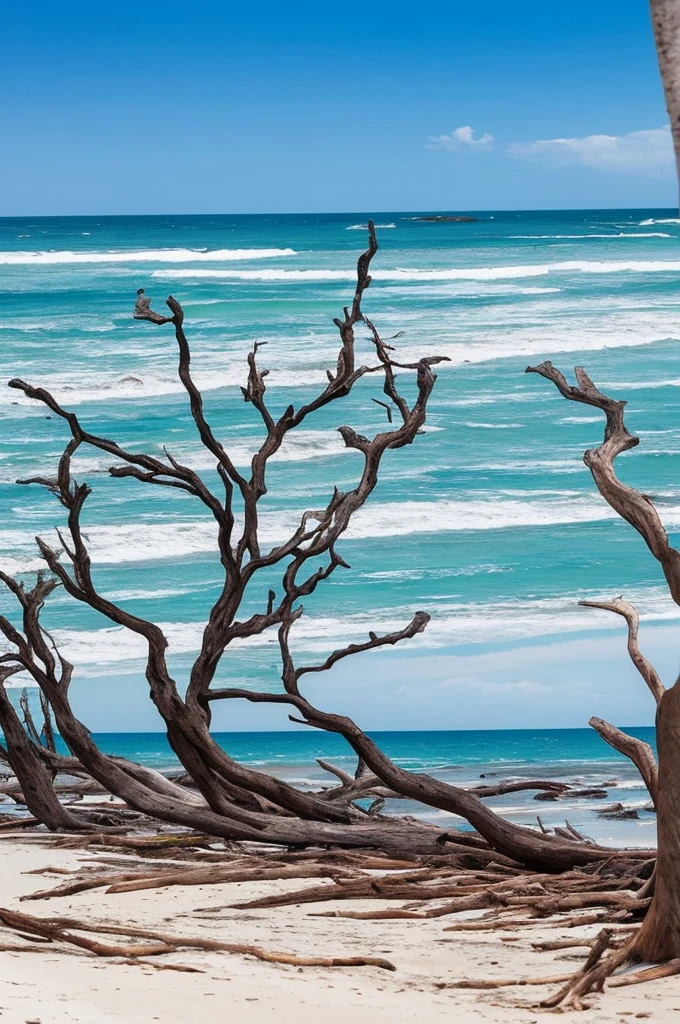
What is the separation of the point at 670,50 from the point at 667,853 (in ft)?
8.05

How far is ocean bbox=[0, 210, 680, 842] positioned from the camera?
13000 millimetres

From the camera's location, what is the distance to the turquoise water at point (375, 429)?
550 inches

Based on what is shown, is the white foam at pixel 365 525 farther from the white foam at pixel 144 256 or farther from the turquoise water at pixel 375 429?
the white foam at pixel 144 256

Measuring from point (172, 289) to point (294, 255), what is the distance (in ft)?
43.4

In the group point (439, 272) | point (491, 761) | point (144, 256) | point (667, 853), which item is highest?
point (144, 256)

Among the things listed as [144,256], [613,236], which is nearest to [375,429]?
[144,256]

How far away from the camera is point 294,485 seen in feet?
65.5

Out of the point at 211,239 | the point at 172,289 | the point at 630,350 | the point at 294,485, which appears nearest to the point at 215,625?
the point at 294,485

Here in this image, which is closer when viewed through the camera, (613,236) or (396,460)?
(396,460)

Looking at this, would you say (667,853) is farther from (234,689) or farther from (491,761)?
(491,761)

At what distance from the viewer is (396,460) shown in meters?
21.8

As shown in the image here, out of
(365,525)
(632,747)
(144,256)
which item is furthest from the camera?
(144,256)

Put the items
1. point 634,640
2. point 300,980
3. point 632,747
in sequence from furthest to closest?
point 632,747, point 634,640, point 300,980

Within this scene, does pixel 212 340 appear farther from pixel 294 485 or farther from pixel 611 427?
pixel 611 427
